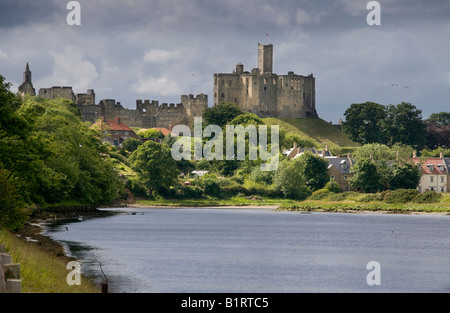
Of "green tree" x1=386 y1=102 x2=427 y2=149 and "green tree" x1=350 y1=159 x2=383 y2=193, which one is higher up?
"green tree" x1=386 y1=102 x2=427 y2=149

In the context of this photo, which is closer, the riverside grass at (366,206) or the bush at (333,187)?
the riverside grass at (366,206)

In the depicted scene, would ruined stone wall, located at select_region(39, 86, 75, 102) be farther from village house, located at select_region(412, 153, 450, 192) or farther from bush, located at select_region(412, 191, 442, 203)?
bush, located at select_region(412, 191, 442, 203)

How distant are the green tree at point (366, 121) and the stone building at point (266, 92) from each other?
12.3 metres

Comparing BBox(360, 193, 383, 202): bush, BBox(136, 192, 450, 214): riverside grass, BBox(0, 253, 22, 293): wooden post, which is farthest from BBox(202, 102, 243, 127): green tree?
BBox(0, 253, 22, 293): wooden post

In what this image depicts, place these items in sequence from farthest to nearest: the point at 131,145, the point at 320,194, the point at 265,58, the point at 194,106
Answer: the point at 265,58 → the point at 194,106 → the point at 131,145 → the point at 320,194

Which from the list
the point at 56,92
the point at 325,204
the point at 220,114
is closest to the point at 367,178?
the point at 325,204

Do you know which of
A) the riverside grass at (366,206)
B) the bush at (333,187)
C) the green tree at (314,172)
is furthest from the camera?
the green tree at (314,172)

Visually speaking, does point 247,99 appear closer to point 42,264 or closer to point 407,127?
point 407,127

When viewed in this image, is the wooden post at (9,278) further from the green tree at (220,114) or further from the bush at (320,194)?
the green tree at (220,114)

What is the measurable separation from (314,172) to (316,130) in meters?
55.1

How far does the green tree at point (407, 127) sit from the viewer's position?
147 m

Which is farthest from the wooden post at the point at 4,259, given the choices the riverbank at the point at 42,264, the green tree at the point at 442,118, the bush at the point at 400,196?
the green tree at the point at 442,118

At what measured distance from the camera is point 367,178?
323 feet

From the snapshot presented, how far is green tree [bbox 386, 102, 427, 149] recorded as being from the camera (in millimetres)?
146750
